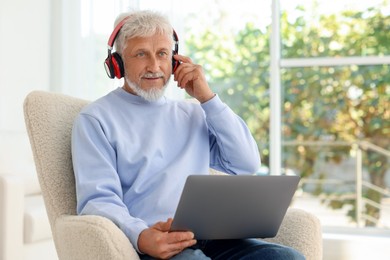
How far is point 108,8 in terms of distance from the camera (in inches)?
173

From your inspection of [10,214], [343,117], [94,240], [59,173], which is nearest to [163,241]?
[94,240]

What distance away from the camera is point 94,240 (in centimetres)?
151

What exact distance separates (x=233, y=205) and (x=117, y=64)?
24.4 inches

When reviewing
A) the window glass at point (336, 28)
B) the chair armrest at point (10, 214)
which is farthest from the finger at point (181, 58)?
the window glass at point (336, 28)

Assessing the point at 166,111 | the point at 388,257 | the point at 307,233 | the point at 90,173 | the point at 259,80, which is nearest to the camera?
the point at 90,173

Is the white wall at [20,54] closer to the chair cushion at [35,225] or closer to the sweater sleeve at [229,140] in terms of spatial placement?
the chair cushion at [35,225]

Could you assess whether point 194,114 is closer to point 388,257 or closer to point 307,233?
point 307,233

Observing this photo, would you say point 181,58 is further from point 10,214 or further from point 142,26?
point 10,214

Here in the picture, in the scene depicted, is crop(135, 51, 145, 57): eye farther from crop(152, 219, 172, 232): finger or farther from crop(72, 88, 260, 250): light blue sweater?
crop(152, 219, 172, 232): finger

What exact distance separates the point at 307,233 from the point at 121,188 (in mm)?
505

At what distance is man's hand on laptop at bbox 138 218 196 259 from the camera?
5.05ft

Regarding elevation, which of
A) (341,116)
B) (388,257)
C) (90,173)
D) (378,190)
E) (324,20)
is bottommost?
(388,257)

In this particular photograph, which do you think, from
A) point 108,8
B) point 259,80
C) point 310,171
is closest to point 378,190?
point 310,171

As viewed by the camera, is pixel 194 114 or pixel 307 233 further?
pixel 194 114
